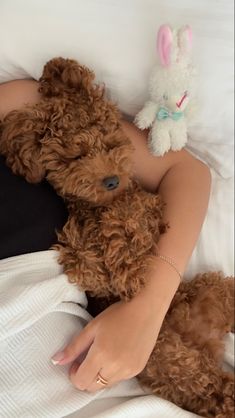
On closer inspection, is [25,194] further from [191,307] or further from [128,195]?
[191,307]

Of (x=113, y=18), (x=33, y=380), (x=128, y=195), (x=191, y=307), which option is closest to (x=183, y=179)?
(x=128, y=195)

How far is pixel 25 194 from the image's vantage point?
1.06 m

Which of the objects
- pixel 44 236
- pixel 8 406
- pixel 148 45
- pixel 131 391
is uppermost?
pixel 148 45

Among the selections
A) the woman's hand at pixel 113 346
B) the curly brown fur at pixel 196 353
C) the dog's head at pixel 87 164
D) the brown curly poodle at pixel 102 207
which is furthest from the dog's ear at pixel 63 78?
the curly brown fur at pixel 196 353

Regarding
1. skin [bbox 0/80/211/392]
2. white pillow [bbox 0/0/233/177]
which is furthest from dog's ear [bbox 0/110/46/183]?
white pillow [bbox 0/0/233/177]

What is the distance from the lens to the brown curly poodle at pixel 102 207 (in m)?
1.01

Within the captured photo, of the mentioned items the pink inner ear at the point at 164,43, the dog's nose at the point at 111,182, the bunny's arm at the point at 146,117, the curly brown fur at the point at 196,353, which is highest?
the pink inner ear at the point at 164,43

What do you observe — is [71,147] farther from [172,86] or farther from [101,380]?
[101,380]

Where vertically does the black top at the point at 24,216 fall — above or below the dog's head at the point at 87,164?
below

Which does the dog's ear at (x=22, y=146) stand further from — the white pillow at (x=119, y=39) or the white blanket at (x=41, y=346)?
the white pillow at (x=119, y=39)

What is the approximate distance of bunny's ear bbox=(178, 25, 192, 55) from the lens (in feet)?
3.84

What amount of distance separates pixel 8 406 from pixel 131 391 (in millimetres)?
319

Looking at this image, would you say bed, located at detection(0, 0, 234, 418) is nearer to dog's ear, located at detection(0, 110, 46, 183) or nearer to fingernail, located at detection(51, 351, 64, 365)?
fingernail, located at detection(51, 351, 64, 365)

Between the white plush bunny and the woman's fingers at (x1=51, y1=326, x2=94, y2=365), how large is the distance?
0.44 meters
